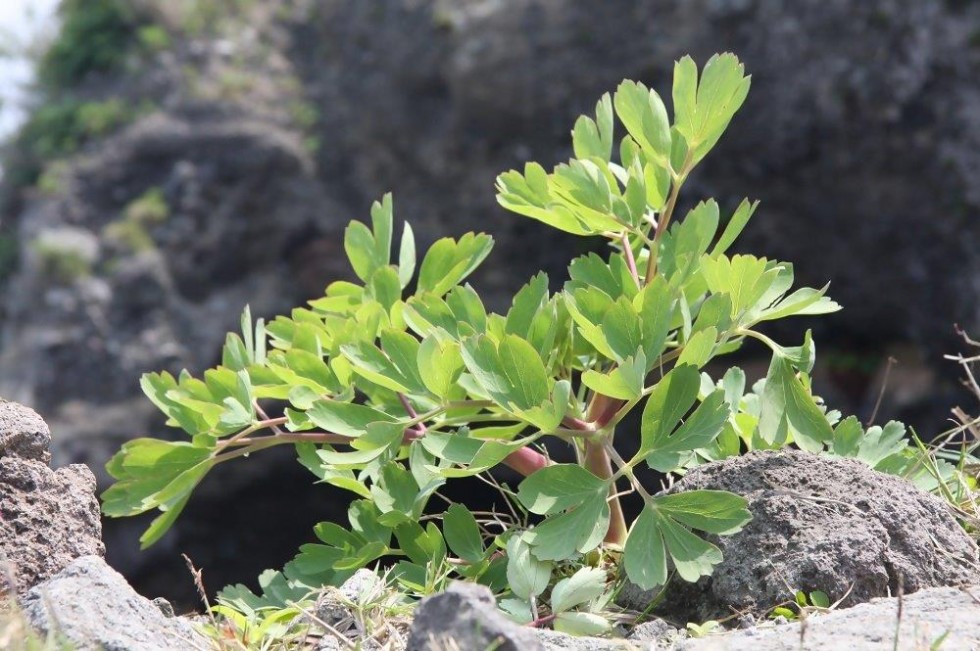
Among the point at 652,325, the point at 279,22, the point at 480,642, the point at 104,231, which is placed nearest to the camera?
the point at 480,642

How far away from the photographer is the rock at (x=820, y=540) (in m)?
0.94

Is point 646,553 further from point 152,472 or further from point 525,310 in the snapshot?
point 152,472

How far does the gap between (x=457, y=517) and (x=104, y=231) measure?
212 inches

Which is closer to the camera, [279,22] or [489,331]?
[489,331]

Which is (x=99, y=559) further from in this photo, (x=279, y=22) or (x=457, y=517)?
(x=279, y=22)

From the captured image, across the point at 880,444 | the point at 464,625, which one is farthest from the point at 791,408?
the point at 464,625

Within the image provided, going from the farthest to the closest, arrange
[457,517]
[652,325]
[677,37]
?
[677,37]
[457,517]
[652,325]

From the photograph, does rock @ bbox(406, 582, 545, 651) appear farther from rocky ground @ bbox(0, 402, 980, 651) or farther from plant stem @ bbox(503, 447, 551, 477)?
plant stem @ bbox(503, 447, 551, 477)

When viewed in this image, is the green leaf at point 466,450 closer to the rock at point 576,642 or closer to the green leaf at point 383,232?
the rock at point 576,642

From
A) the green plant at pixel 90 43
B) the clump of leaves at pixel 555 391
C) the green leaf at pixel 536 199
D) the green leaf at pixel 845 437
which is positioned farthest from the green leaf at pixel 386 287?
the green plant at pixel 90 43

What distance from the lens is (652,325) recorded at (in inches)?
35.2

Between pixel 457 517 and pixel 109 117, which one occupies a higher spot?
pixel 457 517

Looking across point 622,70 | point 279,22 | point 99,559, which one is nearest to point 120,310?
point 279,22

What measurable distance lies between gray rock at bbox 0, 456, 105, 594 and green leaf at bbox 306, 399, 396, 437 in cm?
25
